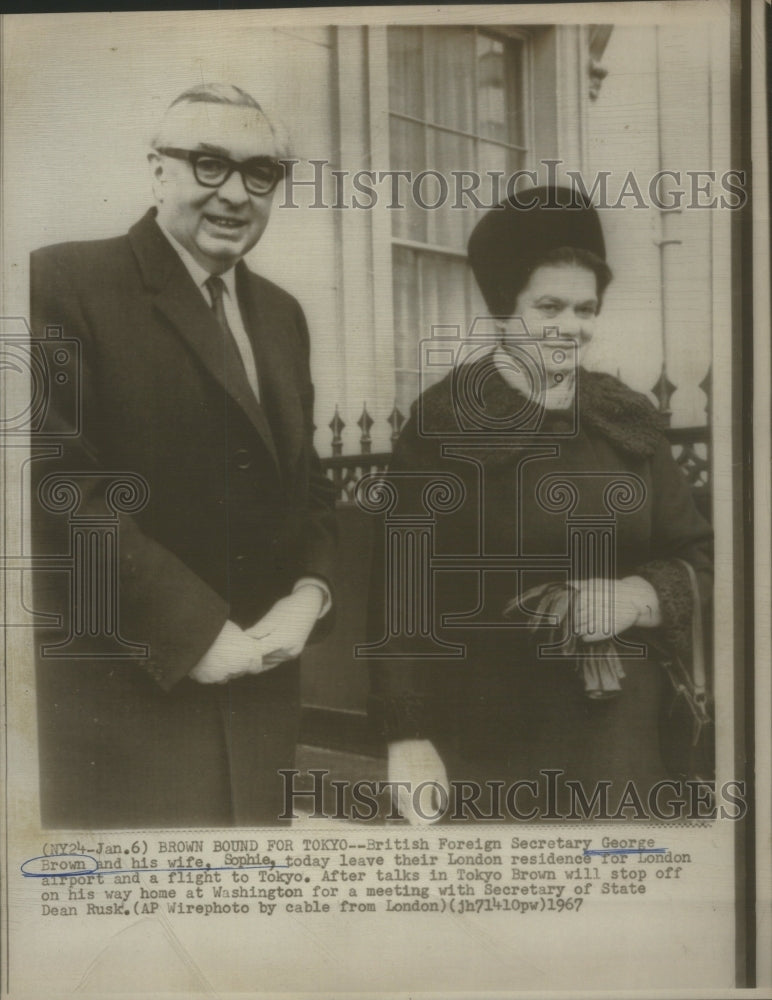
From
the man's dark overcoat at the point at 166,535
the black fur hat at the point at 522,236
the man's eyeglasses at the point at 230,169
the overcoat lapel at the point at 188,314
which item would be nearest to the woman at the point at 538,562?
the black fur hat at the point at 522,236

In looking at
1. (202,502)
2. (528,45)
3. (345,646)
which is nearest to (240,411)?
(202,502)

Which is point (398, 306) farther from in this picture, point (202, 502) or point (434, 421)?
point (202, 502)

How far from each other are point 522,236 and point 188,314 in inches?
40.7

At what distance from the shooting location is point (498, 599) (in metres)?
3.19

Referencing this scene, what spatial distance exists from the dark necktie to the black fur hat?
2.41 feet

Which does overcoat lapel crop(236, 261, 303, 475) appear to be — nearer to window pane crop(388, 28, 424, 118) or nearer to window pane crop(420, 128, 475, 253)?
window pane crop(420, 128, 475, 253)

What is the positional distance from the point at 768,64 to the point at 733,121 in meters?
0.21

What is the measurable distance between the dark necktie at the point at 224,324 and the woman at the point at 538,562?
0.51 metres

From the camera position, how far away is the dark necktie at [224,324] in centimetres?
321

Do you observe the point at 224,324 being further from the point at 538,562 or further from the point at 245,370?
the point at 538,562

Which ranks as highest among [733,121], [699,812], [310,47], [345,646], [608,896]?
[310,47]

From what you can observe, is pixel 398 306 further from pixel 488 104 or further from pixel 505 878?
pixel 505 878

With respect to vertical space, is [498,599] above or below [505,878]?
above

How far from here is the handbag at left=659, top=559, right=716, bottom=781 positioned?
323 centimetres
